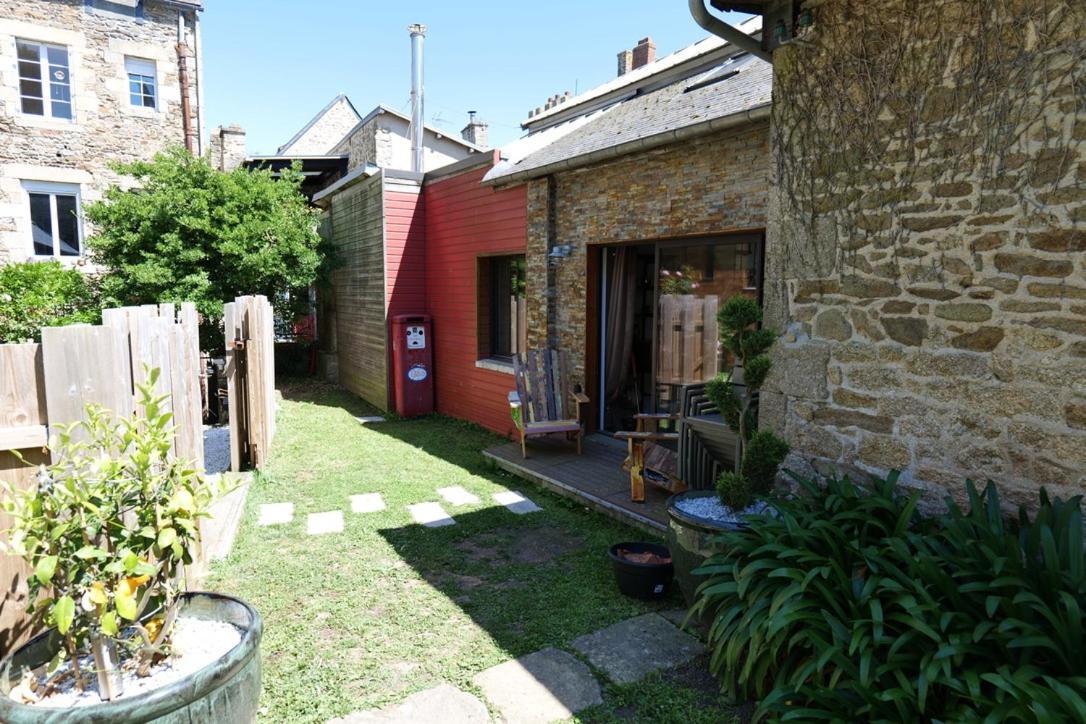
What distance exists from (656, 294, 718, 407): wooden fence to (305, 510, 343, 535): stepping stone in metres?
3.28

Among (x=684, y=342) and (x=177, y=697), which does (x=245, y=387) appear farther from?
(x=177, y=697)

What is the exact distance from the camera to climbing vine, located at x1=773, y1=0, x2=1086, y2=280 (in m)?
2.82

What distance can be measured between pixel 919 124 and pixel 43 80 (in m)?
16.3

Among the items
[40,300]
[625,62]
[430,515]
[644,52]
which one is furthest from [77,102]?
[430,515]

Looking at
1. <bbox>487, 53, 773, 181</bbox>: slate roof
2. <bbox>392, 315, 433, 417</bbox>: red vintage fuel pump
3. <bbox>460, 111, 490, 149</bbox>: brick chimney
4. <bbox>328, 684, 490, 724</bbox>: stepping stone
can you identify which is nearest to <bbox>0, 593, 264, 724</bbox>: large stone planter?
A: <bbox>328, 684, 490, 724</bbox>: stepping stone

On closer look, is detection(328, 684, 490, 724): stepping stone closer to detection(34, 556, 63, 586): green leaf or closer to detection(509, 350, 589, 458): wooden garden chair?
detection(34, 556, 63, 586): green leaf

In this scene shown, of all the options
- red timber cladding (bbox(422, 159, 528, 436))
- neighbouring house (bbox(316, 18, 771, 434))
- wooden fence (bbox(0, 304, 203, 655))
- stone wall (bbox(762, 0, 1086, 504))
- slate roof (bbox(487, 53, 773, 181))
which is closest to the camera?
wooden fence (bbox(0, 304, 203, 655))

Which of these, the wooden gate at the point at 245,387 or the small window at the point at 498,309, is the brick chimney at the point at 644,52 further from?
the wooden gate at the point at 245,387

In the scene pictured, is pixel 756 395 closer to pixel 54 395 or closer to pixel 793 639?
pixel 793 639

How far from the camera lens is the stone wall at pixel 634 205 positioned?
5.08 meters

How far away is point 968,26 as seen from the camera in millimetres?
3059

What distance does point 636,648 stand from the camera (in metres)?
3.18

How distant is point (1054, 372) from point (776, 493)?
1.47 metres

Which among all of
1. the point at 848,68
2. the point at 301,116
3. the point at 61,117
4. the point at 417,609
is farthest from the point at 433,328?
the point at 301,116
